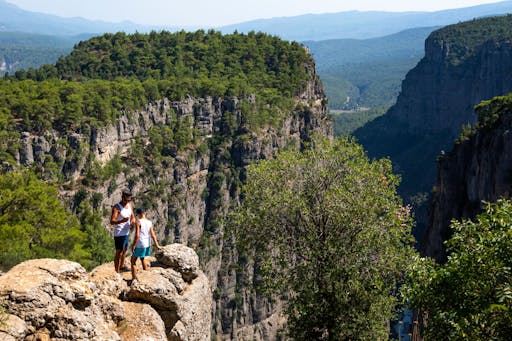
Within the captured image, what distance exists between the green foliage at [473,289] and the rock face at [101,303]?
7.70 meters

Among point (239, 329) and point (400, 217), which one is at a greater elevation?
point (400, 217)

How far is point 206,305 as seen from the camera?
1931cm

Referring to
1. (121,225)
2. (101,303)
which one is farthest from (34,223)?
(101,303)

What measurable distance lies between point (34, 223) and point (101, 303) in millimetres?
22211

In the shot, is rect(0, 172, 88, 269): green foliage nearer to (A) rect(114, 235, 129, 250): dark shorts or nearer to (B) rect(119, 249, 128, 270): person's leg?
(B) rect(119, 249, 128, 270): person's leg

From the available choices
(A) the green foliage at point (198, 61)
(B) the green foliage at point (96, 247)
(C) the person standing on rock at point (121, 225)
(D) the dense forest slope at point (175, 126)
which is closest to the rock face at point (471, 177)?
(D) the dense forest slope at point (175, 126)

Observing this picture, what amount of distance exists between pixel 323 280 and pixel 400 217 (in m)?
4.42

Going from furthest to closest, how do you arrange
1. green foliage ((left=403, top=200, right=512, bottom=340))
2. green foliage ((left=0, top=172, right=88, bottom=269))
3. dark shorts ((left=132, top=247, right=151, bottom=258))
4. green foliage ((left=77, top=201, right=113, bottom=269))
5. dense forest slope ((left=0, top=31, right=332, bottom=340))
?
dense forest slope ((left=0, top=31, right=332, bottom=340)), green foliage ((left=77, top=201, right=113, bottom=269)), green foliage ((left=0, top=172, right=88, bottom=269)), dark shorts ((left=132, top=247, right=151, bottom=258)), green foliage ((left=403, top=200, right=512, bottom=340))

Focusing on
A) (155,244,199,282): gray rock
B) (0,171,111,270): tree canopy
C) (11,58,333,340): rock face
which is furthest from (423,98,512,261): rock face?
(155,244,199,282): gray rock

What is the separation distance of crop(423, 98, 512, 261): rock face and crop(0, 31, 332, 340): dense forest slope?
27.2 meters

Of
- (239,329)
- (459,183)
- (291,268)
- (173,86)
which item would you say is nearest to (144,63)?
(173,86)

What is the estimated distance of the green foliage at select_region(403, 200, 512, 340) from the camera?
13.5 m

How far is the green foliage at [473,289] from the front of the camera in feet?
44.4

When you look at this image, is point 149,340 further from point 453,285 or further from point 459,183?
point 459,183
